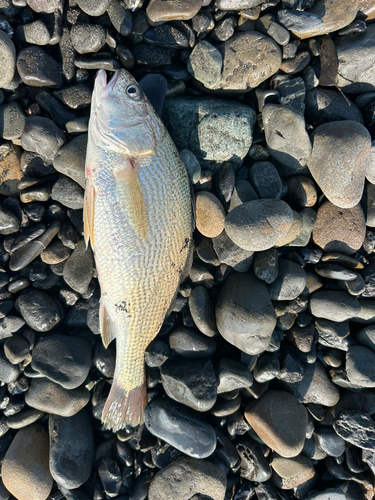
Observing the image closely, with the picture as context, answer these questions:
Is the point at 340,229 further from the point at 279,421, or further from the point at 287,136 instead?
the point at 279,421

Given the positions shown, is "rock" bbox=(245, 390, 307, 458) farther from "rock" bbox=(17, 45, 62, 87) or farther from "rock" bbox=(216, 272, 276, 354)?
"rock" bbox=(17, 45, 62, 87)

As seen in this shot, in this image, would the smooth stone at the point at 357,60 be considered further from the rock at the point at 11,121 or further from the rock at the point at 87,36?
the rock at the point at 11,121

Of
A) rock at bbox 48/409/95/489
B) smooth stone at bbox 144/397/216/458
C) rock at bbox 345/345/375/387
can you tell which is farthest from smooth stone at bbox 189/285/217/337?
rock at bbox 48/409/95/489

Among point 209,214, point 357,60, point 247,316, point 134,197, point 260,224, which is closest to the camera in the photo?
point 134,197

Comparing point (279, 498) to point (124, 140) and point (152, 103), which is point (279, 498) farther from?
point (152, 103)

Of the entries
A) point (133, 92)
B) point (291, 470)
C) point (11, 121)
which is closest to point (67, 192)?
point (11, 121)

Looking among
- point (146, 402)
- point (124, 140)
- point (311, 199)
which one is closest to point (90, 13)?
point (124, 140)
